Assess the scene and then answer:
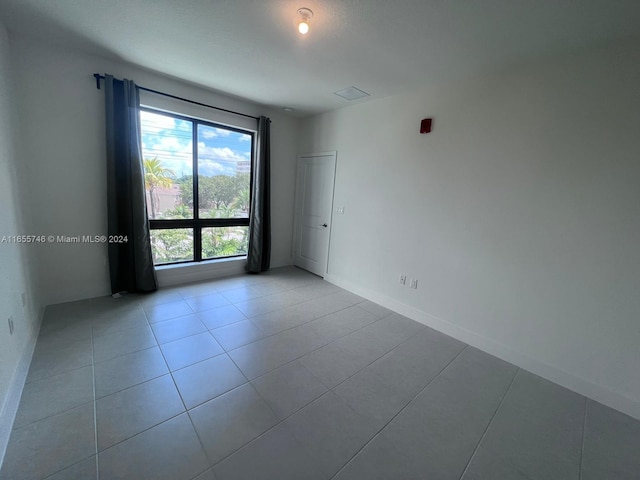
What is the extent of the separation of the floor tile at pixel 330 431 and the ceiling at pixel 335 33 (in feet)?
8.65

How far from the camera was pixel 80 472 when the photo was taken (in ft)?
4.02

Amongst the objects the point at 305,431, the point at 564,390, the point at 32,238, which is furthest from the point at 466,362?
the point at 32,238

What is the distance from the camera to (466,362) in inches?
91.1

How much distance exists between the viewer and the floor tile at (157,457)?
1.24 meters

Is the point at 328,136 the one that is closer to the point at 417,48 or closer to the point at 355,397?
the point at 417,48

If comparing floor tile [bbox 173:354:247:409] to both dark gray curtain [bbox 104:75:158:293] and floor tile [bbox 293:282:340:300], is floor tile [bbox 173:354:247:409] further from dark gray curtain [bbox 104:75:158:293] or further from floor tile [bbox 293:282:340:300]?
dark gray curtain [bbox 104:75:158:293]

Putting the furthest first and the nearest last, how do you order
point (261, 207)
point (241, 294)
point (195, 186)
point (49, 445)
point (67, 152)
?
point (261, 207) < point (195, 186) < point (241, 294) < point (67, 152) < point (49, 445)

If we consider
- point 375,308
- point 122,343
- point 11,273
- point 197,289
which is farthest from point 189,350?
point 375,308

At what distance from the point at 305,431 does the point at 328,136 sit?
3703 mm

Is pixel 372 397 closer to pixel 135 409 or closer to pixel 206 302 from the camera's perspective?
pixel 135 409

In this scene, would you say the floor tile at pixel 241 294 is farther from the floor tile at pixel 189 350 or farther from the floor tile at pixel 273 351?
the floor tile at pixel 273 351

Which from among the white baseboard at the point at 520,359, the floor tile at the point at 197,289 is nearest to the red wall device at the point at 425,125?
→ the white baseboard at the point at 520,359

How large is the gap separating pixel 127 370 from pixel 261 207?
2.69 meters

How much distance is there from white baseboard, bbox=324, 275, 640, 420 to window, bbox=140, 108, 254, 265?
251 cm
